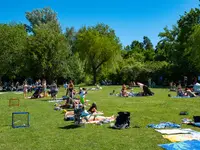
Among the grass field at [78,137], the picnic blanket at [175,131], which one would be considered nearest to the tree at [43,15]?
the grass field at [78,137]

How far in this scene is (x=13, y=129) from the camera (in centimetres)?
1225

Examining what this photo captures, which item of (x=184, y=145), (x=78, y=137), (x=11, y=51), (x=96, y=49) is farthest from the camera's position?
(x=96, y=49)

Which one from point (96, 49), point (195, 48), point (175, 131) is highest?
point (96, 49)

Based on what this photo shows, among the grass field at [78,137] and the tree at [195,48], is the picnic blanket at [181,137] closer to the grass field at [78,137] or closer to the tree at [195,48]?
the grass field at [78,137]

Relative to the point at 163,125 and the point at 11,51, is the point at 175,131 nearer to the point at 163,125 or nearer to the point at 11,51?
the point at 163,125

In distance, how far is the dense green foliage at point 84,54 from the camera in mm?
44781

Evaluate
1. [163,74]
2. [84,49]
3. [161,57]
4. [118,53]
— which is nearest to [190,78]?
[163,74]

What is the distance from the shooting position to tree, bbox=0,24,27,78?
45513 mm

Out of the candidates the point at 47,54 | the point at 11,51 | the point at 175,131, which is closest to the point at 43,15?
the point at 11,51

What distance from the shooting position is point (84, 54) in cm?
5447

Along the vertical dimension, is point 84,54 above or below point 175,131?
above

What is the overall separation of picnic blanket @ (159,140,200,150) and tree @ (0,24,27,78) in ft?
127

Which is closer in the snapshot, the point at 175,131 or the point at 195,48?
the point at 175,131

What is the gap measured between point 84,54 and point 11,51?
1382 cm
